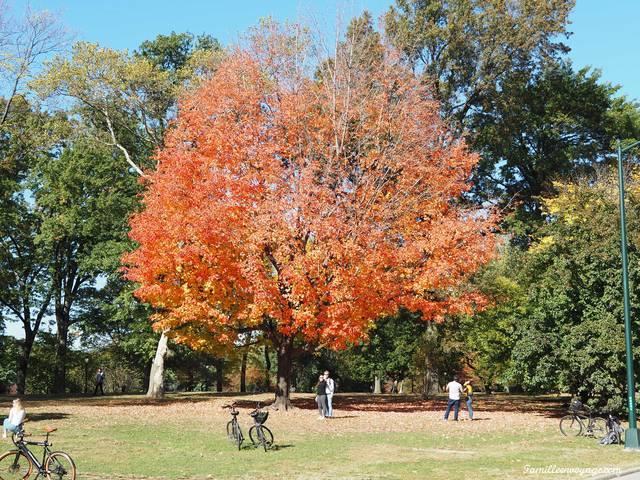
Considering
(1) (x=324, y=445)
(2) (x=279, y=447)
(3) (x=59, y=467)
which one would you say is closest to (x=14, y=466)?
(3) (x=59, y=467)

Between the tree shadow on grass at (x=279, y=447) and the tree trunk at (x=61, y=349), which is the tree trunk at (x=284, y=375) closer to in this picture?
the tree shadow on grass at (x=279, y=447)

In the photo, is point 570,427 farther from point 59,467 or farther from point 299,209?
point 59,467

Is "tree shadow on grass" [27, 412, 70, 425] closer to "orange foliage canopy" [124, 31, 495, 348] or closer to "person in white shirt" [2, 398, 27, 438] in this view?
"orange foliage canopy" [124, 31, 495, 348]

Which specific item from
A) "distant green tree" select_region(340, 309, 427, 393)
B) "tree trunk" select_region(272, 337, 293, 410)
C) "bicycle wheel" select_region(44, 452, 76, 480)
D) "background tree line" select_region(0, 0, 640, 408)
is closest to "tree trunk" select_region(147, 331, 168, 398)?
"background tree line" select_region(0, 0, 640, 408)

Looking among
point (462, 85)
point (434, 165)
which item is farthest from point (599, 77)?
point (434, 165)

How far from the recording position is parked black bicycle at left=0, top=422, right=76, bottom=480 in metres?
11.6

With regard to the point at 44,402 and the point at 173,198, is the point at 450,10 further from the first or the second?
the point at 44,402

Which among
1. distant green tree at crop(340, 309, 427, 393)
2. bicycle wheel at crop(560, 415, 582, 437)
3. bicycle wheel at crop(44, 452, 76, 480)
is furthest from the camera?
distant green tree at crop(340, 309, 427, 393)

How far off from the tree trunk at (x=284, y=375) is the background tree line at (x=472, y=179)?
281 centimetres

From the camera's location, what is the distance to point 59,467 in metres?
11.6

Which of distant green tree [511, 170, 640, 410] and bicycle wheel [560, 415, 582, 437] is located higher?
distant green tree [511, 170, 640, 410]

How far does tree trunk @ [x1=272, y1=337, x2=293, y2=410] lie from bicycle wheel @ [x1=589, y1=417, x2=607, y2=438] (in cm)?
1240

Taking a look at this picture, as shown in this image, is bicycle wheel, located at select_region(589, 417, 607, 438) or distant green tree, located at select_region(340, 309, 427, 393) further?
distant green tree, located at select_region(340, 309, 427, 393)

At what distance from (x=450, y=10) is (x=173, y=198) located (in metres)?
20.3
